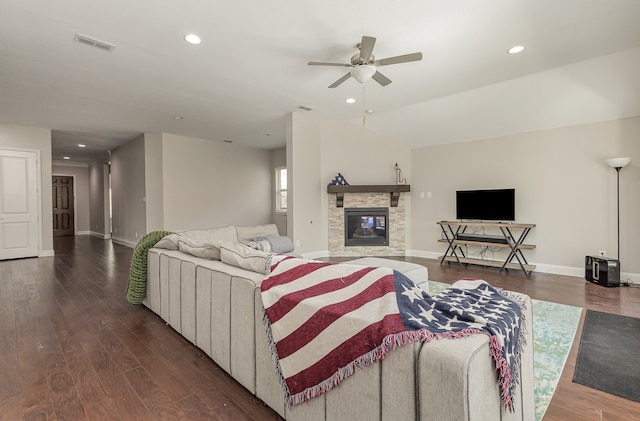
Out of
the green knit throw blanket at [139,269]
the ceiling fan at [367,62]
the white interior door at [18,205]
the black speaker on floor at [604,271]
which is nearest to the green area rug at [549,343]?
the black speaker on floor at [604,271]

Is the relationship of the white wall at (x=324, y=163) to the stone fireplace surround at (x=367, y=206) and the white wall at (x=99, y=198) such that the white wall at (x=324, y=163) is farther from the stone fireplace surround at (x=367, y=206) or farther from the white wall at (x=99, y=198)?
the white wall at (x=99, y=198)

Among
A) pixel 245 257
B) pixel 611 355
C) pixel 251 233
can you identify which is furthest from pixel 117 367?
pixel 611 355

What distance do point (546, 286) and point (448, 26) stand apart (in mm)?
3466

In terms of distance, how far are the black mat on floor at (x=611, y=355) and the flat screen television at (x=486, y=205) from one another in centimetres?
235

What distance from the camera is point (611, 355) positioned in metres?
2.26

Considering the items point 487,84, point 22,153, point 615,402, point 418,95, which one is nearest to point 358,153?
point 418,95

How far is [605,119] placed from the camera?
4.38 metres

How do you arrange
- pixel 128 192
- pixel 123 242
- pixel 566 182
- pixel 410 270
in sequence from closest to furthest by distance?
pixel 410 270 < pixel 566 182 < pixel 128 192 < pixel 123 242

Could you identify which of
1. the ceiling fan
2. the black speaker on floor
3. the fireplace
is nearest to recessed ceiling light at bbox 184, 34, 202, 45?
the ceiling fan

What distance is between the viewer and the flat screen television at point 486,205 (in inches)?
201

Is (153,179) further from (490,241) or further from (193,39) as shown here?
(490,241)

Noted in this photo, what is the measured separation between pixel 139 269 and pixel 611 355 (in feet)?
13.2

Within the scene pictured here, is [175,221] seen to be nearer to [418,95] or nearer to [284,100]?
[284,100]

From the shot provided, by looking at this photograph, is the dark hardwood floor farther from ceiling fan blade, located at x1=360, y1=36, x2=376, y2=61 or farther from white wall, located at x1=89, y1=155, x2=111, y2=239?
white wall, located at x1=89, y1=155, x2=111, y2=239
